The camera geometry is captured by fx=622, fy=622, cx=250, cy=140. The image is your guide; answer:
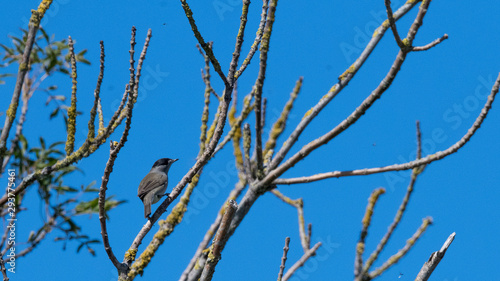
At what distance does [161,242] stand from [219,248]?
169 centimetres

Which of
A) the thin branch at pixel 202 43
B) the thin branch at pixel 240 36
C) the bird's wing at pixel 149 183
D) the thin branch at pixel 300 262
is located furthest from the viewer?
the bird's wing at pixel 149 183

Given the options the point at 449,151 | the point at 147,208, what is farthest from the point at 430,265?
the point at 147,208

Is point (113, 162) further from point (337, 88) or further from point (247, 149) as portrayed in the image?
point (337, 88)

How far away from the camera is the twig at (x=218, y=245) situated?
335 centimetres

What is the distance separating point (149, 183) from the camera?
6977 mm

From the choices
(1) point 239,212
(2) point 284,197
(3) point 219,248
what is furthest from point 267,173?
(2) point 284,197

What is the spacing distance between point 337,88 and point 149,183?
326 cm

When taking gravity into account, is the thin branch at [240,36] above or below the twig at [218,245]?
above

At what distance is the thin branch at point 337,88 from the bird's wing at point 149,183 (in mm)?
2969

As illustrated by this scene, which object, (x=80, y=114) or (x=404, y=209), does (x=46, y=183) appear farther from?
(x=404, y=209)

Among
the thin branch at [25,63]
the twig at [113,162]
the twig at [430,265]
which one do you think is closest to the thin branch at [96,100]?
the twig at [113,162]

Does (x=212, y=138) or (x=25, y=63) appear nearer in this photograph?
(x=212, y=138)

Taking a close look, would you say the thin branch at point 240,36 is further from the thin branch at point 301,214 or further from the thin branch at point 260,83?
the thin branch at point 301,214

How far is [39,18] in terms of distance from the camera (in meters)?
5.58
